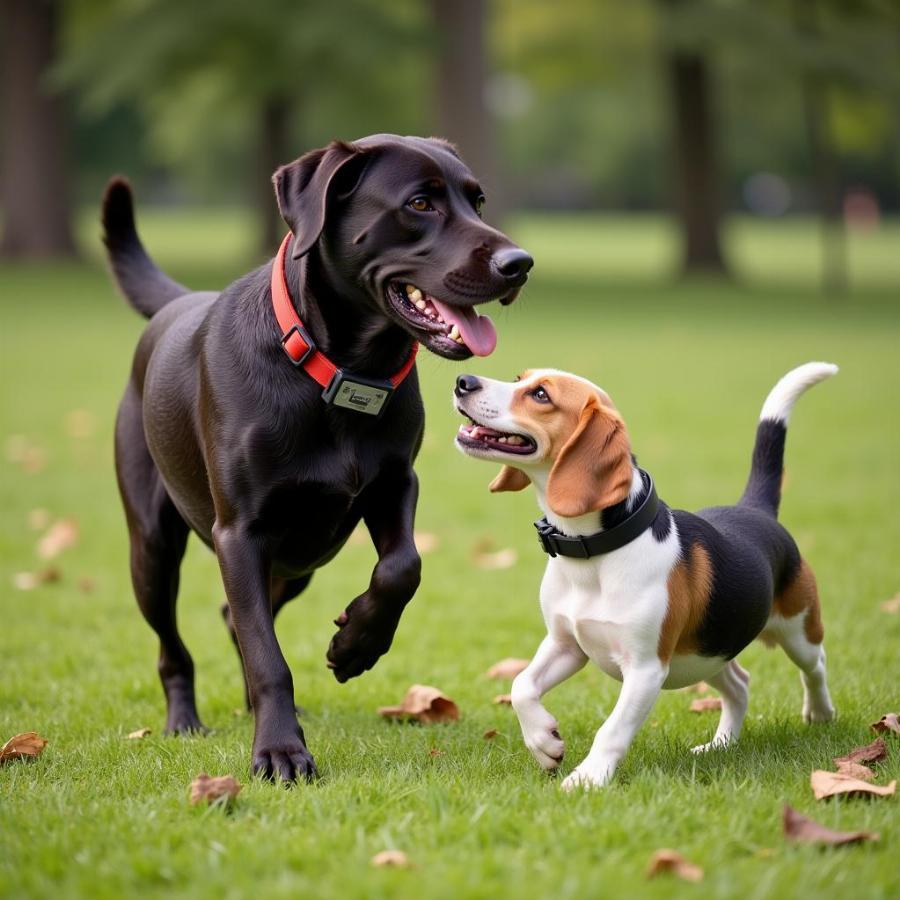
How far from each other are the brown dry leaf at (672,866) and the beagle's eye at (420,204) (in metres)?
2.10

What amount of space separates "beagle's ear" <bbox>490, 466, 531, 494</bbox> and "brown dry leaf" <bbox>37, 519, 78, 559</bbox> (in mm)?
4423

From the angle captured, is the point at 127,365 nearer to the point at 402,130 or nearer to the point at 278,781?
the point at 278,781

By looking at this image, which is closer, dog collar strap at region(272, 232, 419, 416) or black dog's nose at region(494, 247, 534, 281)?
black dog's nose at region(494, 247, 534, 281)

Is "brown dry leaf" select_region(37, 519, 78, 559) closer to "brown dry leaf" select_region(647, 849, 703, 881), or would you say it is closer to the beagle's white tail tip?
the beagle's white tail tip

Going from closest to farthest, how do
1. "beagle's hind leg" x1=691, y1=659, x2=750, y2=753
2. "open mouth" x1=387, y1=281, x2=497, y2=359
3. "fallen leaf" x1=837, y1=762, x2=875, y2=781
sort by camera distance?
1. "fallen leaf" x1=837, y1=762, x2=875, y2=781
2. "open mouth" x1=387, y1=281, x2=497, y2=359
3. "beagle's hind leg" x1=691, y1=659, x2=750, y2=753

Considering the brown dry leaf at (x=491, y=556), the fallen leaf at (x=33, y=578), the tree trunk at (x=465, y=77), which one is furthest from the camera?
the tree trunk at (x=465, y=77)

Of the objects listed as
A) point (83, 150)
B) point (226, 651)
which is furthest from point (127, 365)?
point (83, 150)

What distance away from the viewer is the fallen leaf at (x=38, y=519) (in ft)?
28.9

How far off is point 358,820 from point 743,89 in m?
36.1

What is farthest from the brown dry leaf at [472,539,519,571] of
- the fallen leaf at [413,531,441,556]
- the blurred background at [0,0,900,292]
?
the blurred background at [0,0,900,292]

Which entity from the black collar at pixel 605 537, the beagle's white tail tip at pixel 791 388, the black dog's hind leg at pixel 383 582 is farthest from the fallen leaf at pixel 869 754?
the black dog's hind leg at pixel 383 582

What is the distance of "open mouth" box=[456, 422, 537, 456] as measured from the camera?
13.9ft

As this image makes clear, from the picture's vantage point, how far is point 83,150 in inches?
2087

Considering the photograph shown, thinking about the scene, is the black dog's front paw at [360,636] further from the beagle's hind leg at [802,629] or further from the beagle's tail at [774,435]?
the beagle's tail at [774,435]
